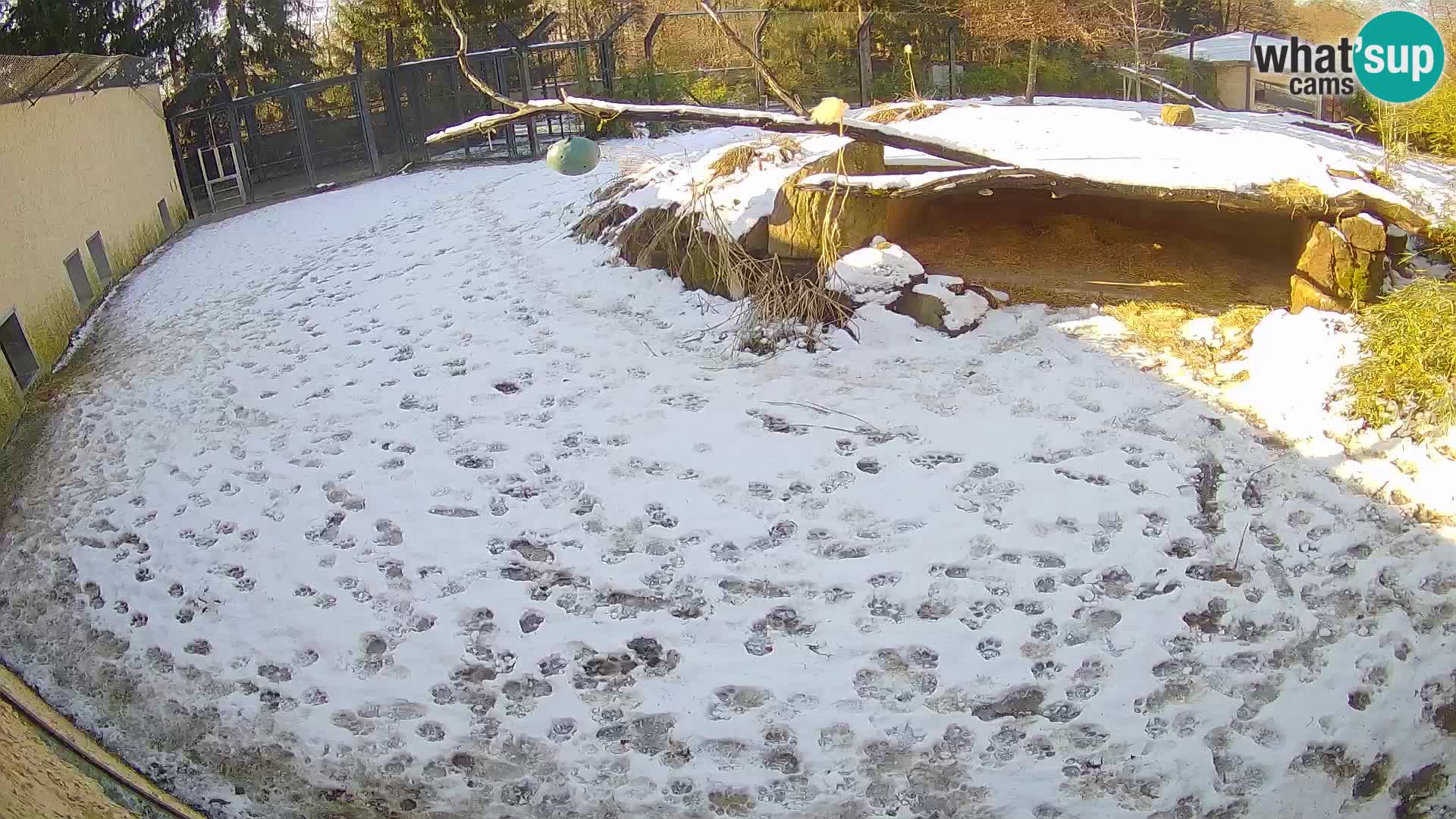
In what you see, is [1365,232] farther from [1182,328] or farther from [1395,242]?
[1182,328]

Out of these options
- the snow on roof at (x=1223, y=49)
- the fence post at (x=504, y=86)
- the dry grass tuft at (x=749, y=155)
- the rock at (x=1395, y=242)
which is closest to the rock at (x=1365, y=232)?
the rock at (x=1395, y=242)

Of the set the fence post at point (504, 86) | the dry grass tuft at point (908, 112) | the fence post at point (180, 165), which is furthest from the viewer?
the fence post at point (504, 86)

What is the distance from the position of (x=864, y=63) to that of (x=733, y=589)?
13.4m

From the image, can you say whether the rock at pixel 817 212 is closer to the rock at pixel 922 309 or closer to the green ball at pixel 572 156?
the rock at pixel 922 309

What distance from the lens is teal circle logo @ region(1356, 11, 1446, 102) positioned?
26.9ft

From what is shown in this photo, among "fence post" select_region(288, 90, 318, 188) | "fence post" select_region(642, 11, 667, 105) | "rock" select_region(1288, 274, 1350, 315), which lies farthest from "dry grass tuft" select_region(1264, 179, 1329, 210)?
"fence post" select_region(288, 90, 318, 188)

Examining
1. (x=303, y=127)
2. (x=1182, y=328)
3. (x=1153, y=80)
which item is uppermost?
(x=303, y=127)

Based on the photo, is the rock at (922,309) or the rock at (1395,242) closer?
the rock at (1395,242)

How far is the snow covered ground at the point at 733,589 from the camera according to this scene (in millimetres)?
3691

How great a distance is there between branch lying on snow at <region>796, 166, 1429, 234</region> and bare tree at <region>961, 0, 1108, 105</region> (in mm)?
9276

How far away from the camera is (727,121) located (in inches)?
219

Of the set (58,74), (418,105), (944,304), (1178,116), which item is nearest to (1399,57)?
(1178,116)

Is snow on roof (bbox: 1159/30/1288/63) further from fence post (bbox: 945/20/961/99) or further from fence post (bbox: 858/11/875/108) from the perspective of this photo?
fence post (bbox: 858/11/875/108)

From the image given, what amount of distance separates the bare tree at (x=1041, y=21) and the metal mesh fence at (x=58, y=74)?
11.7 metres
